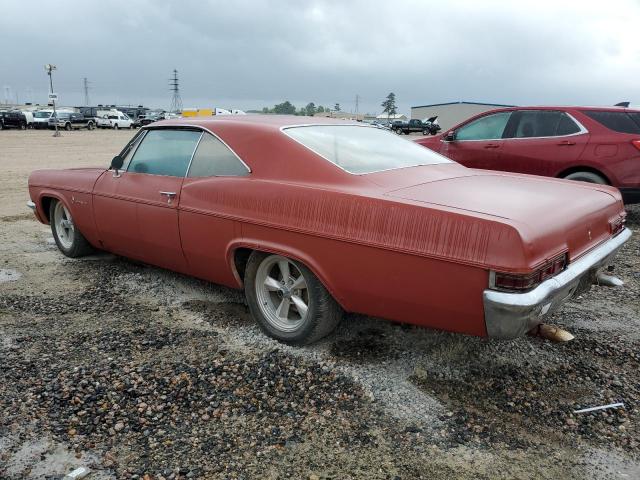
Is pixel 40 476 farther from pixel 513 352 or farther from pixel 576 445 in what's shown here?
pixel 513 352

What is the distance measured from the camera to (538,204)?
2.74 meters

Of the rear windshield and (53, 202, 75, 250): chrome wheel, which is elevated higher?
the rear windshield

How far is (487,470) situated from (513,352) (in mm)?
1209

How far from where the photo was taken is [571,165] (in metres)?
6.91

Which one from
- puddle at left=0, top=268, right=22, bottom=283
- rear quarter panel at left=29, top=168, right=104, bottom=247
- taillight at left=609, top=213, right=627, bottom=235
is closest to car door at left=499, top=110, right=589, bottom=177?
taillight at left=609, top=213, right=627, bottom=235

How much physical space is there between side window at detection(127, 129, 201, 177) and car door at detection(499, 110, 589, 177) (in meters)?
5.00

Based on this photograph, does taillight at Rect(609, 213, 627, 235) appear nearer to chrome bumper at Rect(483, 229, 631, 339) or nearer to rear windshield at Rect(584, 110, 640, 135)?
chrome bumper at Rect(483, 229, 631, 339)

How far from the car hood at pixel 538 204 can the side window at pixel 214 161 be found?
3.88 feet

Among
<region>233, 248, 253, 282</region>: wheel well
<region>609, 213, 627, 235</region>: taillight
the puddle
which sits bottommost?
the puddle

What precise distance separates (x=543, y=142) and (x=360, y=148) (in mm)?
4574

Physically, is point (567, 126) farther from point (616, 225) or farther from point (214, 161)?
point (214, 161)

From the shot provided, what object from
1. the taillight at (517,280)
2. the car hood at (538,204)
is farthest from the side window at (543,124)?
the taillight at (517,280)

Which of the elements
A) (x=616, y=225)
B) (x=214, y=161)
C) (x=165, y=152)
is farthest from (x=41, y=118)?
(x=616, y=225)

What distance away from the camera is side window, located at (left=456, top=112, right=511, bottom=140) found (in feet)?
25.1
